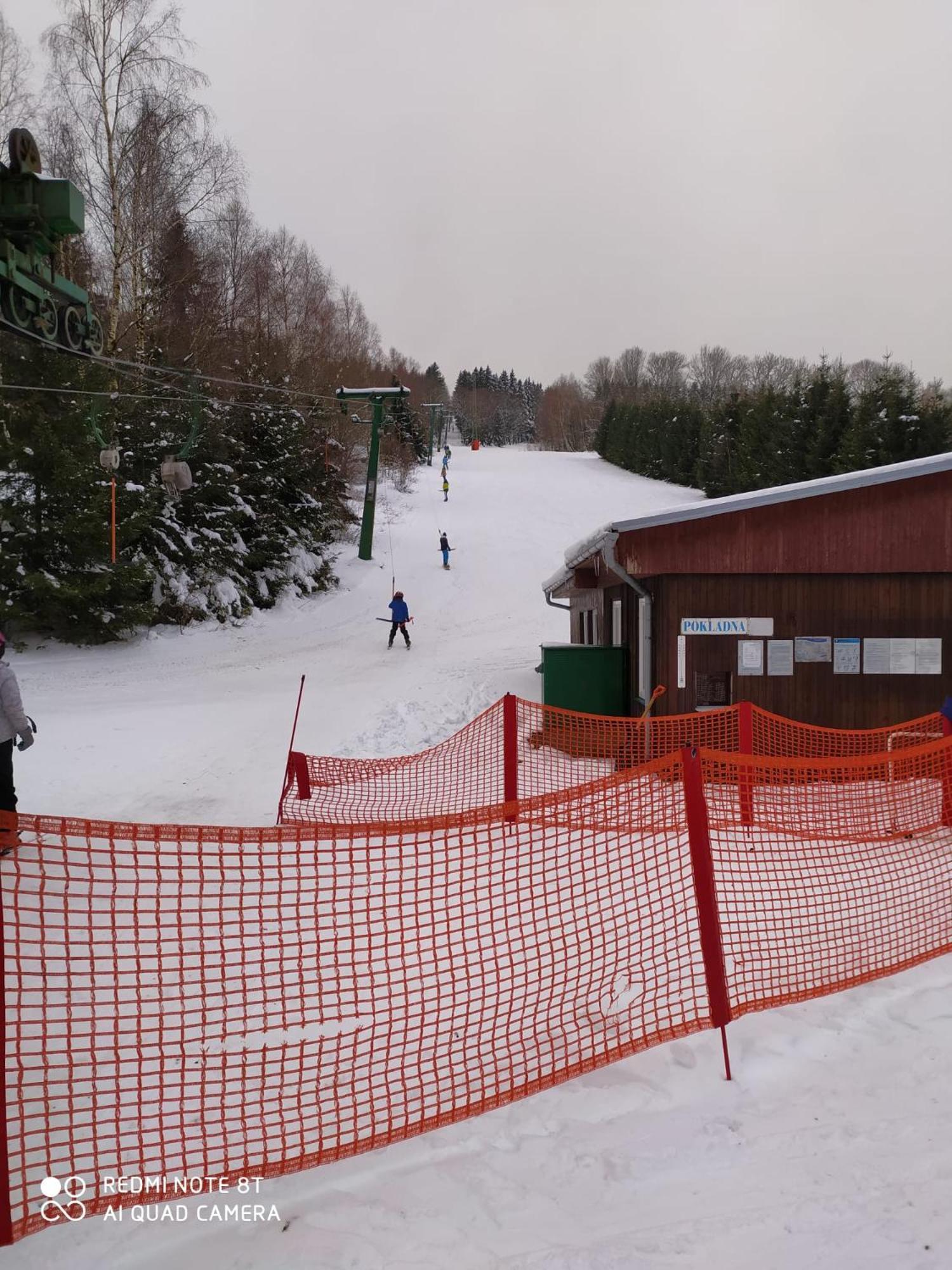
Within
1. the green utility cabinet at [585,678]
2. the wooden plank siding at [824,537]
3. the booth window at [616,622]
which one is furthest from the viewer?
the booth window at [616,622]

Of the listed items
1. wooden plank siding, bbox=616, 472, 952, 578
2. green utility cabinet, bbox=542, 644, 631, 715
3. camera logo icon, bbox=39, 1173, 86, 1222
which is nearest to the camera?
camera logo icon, bbox=39, 1173, 86, 1222

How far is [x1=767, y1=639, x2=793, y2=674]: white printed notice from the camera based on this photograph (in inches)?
368

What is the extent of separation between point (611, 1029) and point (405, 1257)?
4.96 ft

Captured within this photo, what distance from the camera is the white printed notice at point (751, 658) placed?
9.35 m

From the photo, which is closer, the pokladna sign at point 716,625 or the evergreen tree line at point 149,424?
the pokladna sign at point 716,625

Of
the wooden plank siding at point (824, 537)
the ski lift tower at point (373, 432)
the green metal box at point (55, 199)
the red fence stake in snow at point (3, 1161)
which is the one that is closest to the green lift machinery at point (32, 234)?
the green metal box at point (55, 199)

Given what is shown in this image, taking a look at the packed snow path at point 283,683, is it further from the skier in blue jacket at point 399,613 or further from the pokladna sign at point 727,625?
the pokladna sign at point 727,625

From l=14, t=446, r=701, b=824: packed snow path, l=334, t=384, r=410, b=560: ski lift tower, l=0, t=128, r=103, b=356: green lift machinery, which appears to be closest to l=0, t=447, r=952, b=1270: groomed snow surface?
l=14, t=446, r=701, b=824: packed snow path

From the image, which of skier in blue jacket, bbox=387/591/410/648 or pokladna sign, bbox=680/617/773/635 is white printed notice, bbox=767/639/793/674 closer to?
pokladna sign, bbox=680/617/773/635

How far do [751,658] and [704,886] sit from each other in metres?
6.40

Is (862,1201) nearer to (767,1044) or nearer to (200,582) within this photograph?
(767,1044)

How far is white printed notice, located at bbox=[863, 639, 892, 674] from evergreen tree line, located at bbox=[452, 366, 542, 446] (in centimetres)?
8566

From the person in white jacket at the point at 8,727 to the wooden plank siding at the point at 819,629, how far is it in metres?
6.85

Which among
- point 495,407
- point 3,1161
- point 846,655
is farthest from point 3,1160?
point 495,407
